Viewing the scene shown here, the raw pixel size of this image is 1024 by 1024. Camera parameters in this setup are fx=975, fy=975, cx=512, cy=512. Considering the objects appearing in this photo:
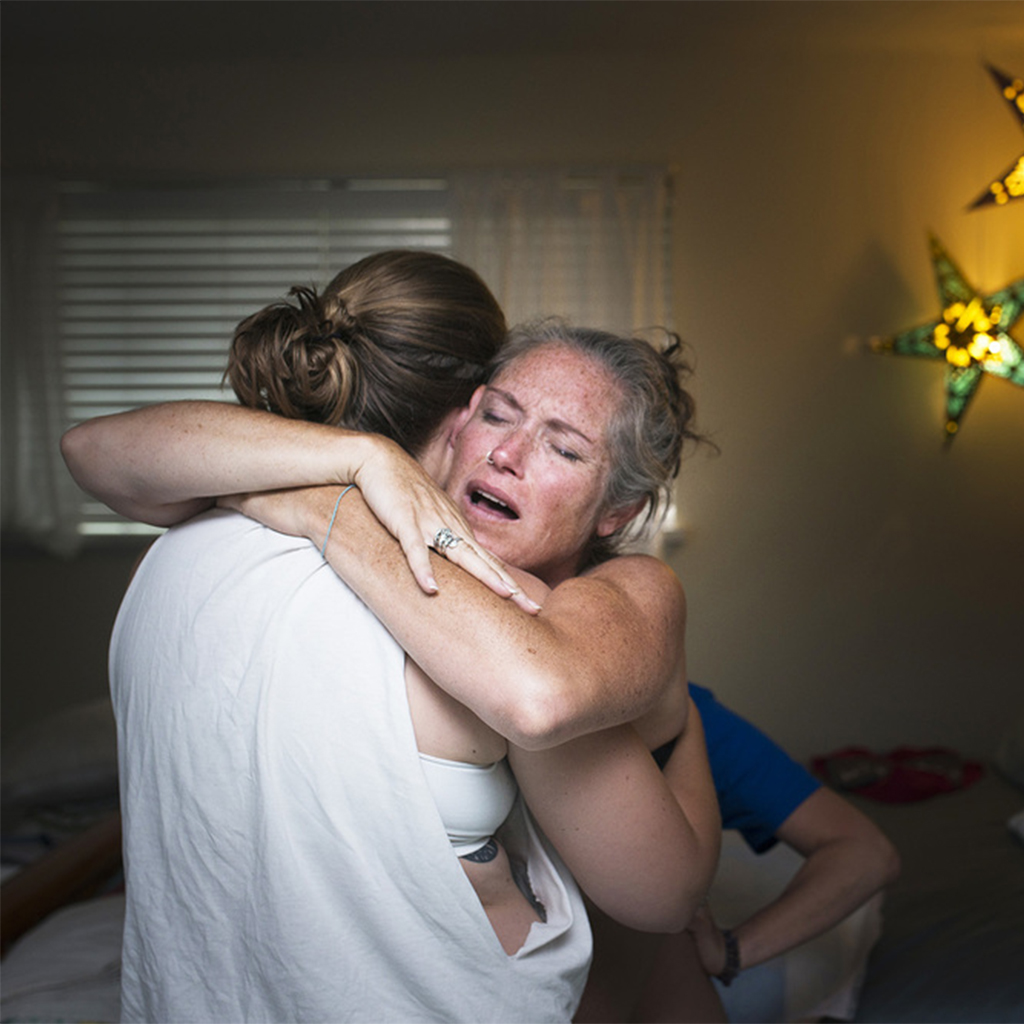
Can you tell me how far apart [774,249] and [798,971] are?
256 cm

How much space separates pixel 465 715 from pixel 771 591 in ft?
9.44

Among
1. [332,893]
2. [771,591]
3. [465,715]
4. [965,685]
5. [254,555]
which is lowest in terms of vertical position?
[965,685]

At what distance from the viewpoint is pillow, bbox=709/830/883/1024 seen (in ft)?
4.86

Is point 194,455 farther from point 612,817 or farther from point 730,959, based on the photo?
point 730,959

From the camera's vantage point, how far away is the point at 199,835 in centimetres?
86

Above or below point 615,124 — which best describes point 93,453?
→ below

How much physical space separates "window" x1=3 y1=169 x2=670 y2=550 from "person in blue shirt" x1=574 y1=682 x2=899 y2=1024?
2.17 metres

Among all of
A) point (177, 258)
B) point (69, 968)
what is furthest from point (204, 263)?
point (69, 968)

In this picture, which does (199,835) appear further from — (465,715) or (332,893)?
(465,715)

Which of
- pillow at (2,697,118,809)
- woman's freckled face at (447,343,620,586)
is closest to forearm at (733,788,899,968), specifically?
woman's freckled face at (447,343,620,586)

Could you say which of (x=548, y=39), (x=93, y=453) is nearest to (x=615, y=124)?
(x=548, y=39)

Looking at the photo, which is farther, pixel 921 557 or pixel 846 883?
pixel 921 557

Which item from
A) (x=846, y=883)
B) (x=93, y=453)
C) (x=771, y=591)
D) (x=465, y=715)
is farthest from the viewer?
(x=771, y=591)

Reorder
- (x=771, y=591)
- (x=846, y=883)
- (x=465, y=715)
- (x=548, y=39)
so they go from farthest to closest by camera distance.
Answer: (x=771, y=591)
(x=548, y=39)
(x=846, y=883)
(x=465, y=715)
